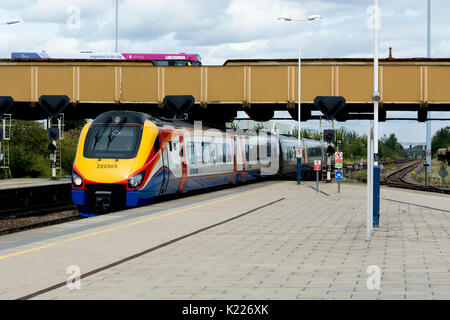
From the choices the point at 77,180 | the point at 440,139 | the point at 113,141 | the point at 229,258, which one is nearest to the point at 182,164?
the point at 113,141

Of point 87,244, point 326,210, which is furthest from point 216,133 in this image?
point 87,244

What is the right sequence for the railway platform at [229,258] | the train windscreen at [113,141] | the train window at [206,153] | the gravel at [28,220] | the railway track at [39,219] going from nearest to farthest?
the railway platform at [229,258] → the railway track at [39,219] → the gravel at [28,220] → the train windscreen at [113,141] → the train window at [206,153]

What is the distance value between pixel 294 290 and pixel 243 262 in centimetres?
216

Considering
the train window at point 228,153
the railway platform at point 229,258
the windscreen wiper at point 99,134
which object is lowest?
the railway platform at point 229,258

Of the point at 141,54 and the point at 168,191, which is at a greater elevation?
the point at 141,54

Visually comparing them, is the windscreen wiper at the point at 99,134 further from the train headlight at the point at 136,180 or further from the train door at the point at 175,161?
the train door at the point at 175,161

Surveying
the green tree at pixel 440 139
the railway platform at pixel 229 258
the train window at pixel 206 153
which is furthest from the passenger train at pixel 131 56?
the green tree at pixel 440 139

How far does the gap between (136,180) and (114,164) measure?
776 mm

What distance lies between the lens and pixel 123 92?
38.5 metres

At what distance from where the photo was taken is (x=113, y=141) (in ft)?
67.1

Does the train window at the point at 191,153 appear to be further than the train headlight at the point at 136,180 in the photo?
Yes

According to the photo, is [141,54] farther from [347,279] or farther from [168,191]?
[347,279]

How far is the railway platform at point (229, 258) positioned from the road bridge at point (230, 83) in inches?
805

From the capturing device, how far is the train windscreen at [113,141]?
65.9 feet
